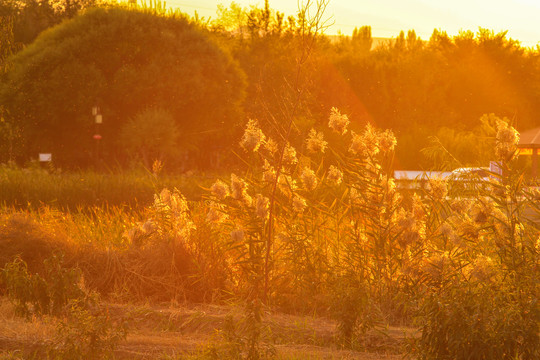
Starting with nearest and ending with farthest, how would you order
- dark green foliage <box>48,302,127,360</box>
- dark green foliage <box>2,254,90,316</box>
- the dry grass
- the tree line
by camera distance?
dark green foliage <box>48,302,127,360</box>, the dry grass, dark green foliage <box>2,254,90,316</box>, the tree line

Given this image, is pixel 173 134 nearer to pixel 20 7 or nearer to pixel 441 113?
pixel 20 7

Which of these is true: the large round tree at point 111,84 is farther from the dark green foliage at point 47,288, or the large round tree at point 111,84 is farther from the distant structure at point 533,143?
the dark green foliage at point 47,288

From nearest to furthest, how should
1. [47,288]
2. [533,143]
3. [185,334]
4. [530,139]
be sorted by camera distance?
[47,288] → [185,334] → [533,143] → [530,139]

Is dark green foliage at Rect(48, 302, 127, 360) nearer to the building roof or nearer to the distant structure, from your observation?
the distant structure

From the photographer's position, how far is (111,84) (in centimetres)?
3578

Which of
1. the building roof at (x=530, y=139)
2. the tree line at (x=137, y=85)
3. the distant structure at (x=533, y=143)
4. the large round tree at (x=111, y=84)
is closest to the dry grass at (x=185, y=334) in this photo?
the distant structure at (x=533, y=143)

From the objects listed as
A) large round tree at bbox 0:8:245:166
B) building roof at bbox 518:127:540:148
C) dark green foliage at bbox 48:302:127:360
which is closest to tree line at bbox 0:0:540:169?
large round tree at bbox 0:8:245:166

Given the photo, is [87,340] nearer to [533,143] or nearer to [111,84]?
[533,143]

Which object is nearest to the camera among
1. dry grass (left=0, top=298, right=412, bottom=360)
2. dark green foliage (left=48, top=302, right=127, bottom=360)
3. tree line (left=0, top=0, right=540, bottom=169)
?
dark green foliage (left=48, top=302, right=127, bottom=360)

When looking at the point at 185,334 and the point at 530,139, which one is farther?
the point at 530,139

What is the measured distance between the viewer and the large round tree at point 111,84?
115 ft

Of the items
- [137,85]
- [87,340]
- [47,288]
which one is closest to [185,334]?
[47,288]

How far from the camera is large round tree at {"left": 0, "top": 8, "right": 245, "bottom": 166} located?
35000 millimetres

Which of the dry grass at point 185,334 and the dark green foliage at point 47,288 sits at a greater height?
the dark green foliage at point 47,288
